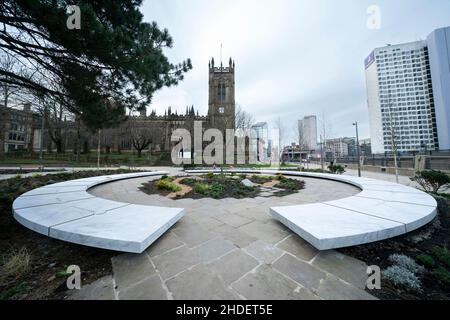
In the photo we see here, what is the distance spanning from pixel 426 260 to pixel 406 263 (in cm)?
30

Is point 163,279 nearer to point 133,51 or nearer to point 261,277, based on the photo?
point 261,277

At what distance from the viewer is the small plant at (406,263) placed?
6.35 ft

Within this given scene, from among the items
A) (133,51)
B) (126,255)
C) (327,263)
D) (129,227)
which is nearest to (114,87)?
(133,51)

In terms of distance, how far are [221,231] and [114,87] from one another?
478cm

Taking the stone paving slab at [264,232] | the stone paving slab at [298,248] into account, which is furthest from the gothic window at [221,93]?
the stone paving slab at [298,248]

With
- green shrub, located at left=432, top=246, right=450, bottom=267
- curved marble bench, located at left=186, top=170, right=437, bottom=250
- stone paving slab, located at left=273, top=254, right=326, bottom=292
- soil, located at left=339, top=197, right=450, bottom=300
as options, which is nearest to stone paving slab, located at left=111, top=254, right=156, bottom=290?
stone paving slab, located at left=273, top=254, right=326, bottom=292

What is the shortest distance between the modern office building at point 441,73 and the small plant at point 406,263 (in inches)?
2235

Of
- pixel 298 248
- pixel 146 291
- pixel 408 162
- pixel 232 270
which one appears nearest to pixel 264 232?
pixel 298 248

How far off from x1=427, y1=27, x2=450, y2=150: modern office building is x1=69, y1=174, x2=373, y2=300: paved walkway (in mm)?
57462

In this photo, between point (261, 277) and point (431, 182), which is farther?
point (431, 182)

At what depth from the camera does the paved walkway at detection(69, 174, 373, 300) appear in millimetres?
1625

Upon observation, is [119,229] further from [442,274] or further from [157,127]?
[157,127]

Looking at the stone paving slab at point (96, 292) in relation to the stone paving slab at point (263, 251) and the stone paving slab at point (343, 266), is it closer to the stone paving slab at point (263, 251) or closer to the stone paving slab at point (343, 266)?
the stone paving slab at point (263, 251)

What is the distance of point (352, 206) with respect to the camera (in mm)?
3613
